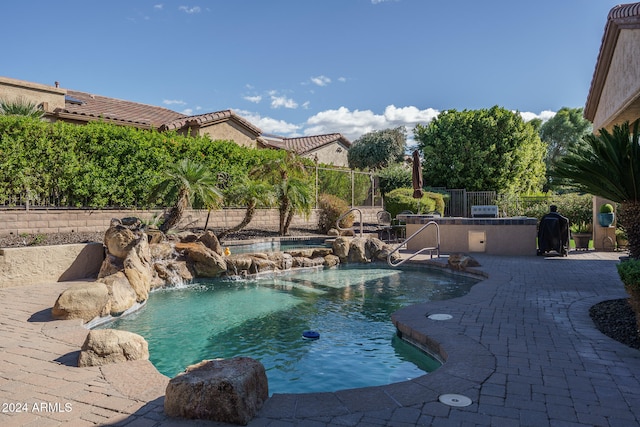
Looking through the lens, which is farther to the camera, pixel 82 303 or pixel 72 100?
pixel 72 100

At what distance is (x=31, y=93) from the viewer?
20422mm

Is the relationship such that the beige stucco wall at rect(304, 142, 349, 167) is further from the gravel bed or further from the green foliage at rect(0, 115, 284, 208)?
the gravel bed

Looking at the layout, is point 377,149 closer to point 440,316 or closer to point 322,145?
point 322,145

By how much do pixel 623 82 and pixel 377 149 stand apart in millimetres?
29363

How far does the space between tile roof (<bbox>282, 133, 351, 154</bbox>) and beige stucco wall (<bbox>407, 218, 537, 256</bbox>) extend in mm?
22511

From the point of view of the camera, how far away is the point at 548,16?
11.5 m

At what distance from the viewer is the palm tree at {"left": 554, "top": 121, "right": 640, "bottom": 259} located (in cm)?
618

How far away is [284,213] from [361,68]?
7505mm

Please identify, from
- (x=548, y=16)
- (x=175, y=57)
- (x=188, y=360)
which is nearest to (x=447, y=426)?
(x=188, y=360)

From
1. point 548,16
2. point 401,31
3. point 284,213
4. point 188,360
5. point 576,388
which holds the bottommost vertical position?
point 188,360

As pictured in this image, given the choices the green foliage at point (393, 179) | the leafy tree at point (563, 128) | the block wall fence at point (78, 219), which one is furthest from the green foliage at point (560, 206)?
the leafy tree at point (563, 128)

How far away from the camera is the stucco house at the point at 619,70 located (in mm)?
8760

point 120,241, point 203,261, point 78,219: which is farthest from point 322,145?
point 120,241

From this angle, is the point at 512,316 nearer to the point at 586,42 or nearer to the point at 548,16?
the point at 548,16
